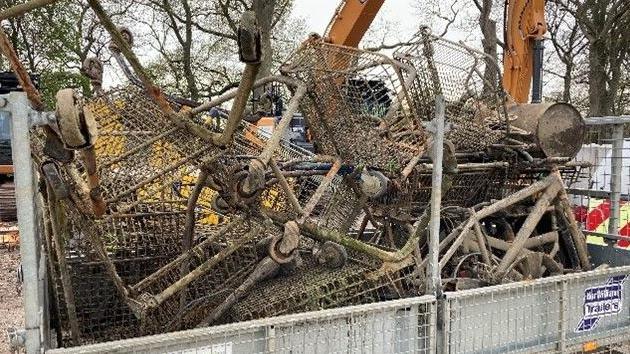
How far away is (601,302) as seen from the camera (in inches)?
158

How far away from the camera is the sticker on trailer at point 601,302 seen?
391 cm

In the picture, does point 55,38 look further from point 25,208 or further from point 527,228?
point 25,208

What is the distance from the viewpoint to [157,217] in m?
4.05

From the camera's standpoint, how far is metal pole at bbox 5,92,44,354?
223 cm

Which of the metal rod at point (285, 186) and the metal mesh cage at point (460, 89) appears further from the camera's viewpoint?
the metal mesh cage at point (460, 89)

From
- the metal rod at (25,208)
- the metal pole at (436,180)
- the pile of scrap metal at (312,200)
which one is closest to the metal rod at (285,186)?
the pile of scrap metal at (312,200)

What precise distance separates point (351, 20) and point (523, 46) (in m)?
2.86

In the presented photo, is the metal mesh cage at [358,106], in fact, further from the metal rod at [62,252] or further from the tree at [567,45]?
the tree at [567,45]

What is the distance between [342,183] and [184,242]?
1.19 meters

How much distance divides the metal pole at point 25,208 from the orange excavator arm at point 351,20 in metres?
7.22

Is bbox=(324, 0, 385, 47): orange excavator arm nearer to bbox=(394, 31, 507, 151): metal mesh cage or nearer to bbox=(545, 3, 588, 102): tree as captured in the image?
bbox=(394, 31, 507, 151): metal mesh cage

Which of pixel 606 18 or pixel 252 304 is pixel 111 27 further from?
pixel 606 18

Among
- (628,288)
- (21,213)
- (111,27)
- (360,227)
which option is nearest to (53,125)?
(21,213)

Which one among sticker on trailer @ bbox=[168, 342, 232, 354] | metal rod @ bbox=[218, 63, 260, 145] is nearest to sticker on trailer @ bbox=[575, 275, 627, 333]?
sticker on trailer @ bbox=[168, 342, 232, 354]
